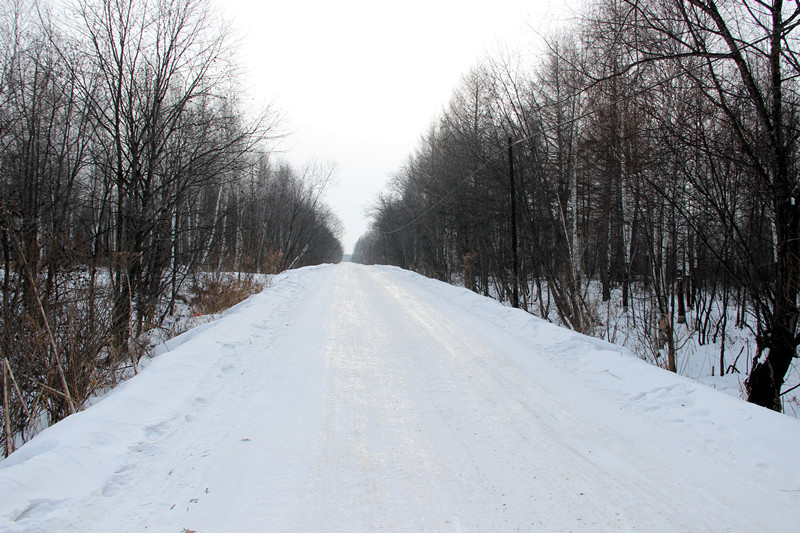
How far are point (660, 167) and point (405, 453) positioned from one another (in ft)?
23.2

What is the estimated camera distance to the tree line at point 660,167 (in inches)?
221

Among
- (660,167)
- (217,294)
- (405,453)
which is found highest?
(660,167)

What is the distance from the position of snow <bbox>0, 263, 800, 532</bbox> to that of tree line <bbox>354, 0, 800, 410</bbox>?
2.91m

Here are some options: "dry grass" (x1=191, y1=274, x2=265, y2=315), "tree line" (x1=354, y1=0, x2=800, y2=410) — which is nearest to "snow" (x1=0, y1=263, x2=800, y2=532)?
"tree line" (x1=354, y1=0, x2=800, y2=410)

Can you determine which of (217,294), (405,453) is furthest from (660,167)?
(217,294)

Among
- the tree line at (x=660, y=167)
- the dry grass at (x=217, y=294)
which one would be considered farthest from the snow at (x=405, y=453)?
the dry grass at (x=217, y=294)

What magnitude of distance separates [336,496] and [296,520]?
293 millimetres

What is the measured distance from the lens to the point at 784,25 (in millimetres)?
5000

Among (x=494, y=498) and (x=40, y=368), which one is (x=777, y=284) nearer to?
(x=494, y=498)

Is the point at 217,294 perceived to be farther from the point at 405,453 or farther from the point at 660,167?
the point at 660,167

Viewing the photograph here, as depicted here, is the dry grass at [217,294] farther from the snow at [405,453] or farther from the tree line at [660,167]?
the tree line at [660,167]

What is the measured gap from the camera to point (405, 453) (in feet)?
9.95

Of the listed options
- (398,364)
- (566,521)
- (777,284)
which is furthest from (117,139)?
(777,284)

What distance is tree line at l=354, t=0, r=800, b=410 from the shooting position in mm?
5625
